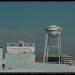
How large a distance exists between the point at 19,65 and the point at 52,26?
290 inches

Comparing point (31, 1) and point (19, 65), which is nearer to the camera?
point (31, 1)

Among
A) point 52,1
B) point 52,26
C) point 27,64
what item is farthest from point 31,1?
point 52,26

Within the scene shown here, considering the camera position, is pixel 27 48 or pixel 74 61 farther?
pixel 74 61

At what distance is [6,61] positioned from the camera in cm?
3316

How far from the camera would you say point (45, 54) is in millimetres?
43281

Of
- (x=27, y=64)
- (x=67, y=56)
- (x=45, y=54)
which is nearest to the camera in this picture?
(x=27, y=64)

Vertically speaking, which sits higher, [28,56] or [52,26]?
[52,26]

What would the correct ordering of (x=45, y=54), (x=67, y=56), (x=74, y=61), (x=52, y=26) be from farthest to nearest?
(x=67, y=56)
(x=74, y=61)
(x=45, y=54)
(x=52, y=26)

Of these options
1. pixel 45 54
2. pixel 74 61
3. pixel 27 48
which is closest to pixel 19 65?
pixel 27 48

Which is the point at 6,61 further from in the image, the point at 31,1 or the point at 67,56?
A: the point at 31,1

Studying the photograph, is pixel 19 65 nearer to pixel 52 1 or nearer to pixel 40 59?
pixel 40 59

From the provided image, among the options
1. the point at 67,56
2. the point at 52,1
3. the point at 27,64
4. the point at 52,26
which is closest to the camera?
the point at 52,1

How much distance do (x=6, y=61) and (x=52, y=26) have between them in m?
7.85

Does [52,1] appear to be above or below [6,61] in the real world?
above
